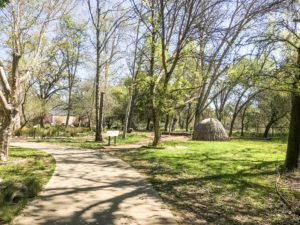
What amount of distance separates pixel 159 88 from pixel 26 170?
26.0ft

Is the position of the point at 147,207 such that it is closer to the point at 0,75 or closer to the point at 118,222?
the point at 118,222

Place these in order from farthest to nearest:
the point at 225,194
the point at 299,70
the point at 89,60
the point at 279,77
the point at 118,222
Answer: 1. the point at 89,60
2. the point at 279,77
3. the point at 299,70
4. the point at 225,194
5. the point at 118,222

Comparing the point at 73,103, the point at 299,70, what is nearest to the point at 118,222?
the point at 299,70

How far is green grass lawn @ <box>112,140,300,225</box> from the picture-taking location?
19.6 ft

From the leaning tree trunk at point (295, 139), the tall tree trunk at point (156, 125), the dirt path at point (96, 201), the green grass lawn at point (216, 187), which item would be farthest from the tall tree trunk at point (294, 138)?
the tall tree trunk at point (156, 125)

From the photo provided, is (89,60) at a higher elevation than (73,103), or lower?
higher

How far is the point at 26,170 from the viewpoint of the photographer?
31.3 feet

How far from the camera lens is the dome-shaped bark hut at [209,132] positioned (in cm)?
2364

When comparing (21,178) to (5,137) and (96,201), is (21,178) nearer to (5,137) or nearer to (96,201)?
(96,201)

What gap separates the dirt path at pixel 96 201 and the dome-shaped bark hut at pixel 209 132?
14.6 metres

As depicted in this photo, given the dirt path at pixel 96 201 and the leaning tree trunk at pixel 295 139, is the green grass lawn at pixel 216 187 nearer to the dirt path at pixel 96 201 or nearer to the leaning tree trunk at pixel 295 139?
the dirt path at pixel 96 201

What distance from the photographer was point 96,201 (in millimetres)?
6320

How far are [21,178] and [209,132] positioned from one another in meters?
17.1

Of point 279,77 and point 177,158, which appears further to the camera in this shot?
point 177,158
